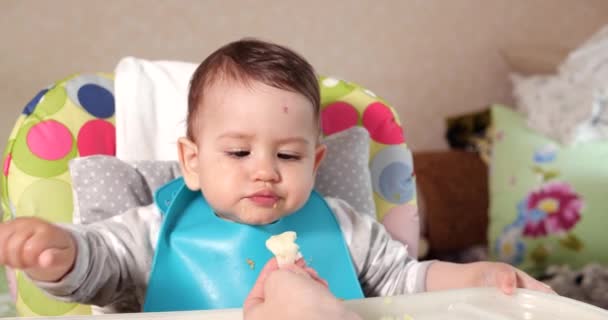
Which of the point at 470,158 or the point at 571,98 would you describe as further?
the point at 470,158

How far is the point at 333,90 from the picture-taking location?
122cm

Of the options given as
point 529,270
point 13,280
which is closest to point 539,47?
point 529,270

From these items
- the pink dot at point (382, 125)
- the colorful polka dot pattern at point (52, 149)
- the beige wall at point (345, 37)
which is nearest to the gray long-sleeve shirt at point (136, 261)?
the colorful polka dot pattern at point (52, 149)

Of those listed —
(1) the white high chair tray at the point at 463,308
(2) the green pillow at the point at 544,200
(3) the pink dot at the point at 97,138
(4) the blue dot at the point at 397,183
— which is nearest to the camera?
(1) the white high chair tray at the point at 463,308

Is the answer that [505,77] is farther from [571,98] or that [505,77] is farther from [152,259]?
[152,259]

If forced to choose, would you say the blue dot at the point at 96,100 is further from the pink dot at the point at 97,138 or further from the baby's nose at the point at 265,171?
the baby's nose at the point at 265,171

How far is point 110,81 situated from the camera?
3.76 feet

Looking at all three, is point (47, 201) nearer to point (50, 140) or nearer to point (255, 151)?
point (50, 140)

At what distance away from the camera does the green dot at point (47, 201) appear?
981 millimetres

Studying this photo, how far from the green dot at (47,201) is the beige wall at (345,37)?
0.69 meters

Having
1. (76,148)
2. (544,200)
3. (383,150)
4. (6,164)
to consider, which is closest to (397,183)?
(383,150)

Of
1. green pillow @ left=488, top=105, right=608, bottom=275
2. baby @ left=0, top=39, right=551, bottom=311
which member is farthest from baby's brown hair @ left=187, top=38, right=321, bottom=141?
green pillow @ left=488, top=105, right=608, bottom=275

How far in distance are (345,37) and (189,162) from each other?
44.9 inches

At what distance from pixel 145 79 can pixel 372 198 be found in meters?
0.45
